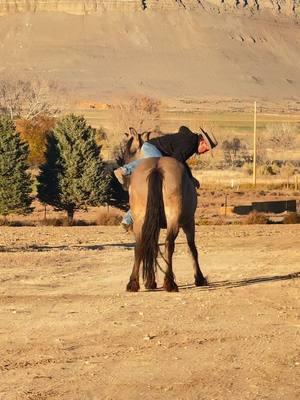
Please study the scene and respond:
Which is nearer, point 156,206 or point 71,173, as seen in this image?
point 156,206

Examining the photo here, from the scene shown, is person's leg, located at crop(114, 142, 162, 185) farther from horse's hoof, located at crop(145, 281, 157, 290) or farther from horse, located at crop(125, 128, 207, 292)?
horse's hoof, located at crop(145, 281, 157, 290)

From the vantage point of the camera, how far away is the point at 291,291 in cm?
1350

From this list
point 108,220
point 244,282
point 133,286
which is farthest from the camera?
point 108,220

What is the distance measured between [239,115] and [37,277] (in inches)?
5612

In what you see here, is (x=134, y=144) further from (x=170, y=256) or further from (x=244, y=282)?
(x=244, y=282)

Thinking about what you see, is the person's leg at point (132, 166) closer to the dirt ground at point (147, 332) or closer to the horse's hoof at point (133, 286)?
the dirt ground at point (147, 332)

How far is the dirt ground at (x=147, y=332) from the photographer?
7.95 meters

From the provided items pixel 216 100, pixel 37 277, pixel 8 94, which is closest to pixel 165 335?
pixel 37 277

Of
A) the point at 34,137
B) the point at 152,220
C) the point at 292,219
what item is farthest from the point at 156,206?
the point at 34,137

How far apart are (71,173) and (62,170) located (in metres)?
0.47

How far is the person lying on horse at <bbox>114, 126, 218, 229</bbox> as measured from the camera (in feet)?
47.1

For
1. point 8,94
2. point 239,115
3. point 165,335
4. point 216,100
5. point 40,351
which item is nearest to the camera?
point 40,351

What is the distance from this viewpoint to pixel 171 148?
47.5 feet

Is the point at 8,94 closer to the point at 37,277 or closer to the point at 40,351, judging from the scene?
the point at 37,277
